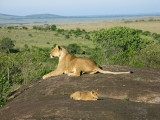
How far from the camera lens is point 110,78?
975 centimetres

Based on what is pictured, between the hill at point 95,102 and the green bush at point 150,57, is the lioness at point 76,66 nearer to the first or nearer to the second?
the hill at point 95,102

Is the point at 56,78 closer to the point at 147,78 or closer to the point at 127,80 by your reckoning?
the point at 127,80

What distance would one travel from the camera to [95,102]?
721cm

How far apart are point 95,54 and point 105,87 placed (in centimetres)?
1248

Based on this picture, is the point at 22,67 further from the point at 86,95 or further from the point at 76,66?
the point at 86,95

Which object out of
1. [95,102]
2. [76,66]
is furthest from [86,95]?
[76,66]

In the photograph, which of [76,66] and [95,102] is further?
[76,66]

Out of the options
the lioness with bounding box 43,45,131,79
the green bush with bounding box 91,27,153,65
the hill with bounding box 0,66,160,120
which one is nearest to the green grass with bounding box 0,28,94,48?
the green bush with bounding box 91,27,153,65

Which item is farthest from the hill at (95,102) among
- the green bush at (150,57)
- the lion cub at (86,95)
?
the green bush at (150,57)

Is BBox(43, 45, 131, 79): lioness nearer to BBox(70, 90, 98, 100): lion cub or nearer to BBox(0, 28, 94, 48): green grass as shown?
BBox(70, 90, 98, 100): lion cub

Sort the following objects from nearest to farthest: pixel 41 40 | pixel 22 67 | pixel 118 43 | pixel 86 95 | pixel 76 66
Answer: pixel 86 95, pixel 76 66, pixel 22 67, pixel 118 43, pixel 41 40

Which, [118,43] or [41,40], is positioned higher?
[118,43]

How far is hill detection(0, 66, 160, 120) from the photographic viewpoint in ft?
20.3

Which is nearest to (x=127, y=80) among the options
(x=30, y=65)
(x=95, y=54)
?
(x=30, y=65)
